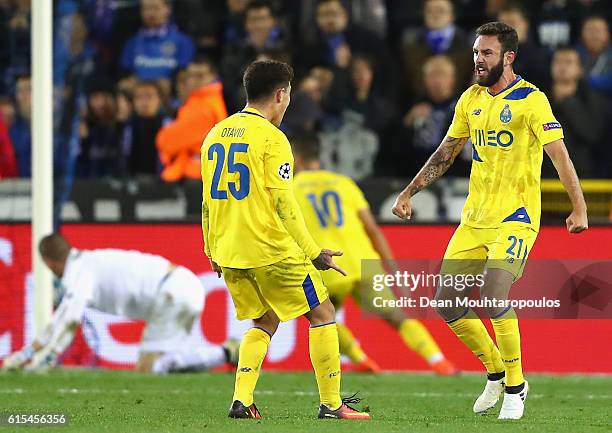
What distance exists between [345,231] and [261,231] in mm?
4236

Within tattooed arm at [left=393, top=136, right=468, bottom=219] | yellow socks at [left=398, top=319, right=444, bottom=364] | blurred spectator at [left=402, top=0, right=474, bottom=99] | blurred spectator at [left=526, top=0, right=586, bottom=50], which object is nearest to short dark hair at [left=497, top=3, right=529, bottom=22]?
blurred spectator at [left=526, top=0, right=586, bottom=50]

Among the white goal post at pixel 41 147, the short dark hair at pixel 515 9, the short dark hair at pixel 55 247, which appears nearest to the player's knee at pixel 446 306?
the short dark hair at pixel 55 247

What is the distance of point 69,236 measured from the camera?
12.2 m

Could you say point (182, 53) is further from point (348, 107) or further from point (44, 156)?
point (44, 156)

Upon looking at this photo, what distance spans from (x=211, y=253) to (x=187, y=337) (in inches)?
169

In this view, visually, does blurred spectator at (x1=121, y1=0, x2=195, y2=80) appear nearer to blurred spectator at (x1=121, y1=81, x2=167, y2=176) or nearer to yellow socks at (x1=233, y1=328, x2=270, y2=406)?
blurred spectator at (x1=121, y1=81, x2=167, y2=176)

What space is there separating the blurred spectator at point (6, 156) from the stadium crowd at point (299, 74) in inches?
0.6

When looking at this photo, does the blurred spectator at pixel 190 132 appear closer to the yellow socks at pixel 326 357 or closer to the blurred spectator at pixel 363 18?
the blurred spectator at pixel 363 18

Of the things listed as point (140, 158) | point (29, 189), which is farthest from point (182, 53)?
point (29, 189)

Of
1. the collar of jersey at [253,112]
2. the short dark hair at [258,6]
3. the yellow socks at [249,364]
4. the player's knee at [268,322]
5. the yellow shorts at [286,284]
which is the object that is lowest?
the yellow socks at [249,364]

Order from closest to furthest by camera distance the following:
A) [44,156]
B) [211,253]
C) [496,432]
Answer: [496,432] < [211,253] < [44,156]

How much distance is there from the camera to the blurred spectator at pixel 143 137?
1373 centimetres

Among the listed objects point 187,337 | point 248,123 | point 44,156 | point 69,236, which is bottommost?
point 187,337

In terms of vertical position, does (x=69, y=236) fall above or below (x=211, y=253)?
below
